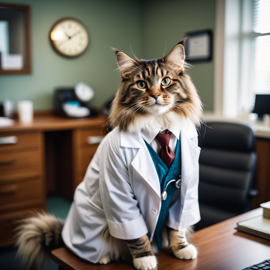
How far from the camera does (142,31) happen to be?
382 cm

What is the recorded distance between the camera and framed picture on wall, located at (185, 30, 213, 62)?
2984 millimetres

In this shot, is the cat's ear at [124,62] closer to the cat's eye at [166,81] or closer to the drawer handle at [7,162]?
the cat's eye at [166,81]

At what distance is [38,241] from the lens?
1.18 metres

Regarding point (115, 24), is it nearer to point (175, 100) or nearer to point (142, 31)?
point (142, 31)

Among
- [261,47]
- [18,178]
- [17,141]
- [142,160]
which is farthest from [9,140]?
[261,47]

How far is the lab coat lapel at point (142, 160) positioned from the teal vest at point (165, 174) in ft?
0.09

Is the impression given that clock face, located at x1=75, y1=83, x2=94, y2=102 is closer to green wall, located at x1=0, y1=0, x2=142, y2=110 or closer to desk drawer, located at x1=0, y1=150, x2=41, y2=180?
green wall, located at x1=0, y1=0, x2=142, y2=110

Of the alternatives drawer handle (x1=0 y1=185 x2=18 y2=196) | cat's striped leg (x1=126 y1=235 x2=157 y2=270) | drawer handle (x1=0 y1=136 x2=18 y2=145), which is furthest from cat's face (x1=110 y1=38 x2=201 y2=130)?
drawer handle (x1=0 y1=185 x2=18 y2=196)

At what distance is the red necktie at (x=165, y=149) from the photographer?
102cm

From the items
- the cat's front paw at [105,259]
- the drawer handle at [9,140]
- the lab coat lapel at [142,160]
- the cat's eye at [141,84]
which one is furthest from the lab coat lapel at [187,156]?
the drawer handle at [9,140]

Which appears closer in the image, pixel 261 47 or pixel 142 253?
pixel 142 253

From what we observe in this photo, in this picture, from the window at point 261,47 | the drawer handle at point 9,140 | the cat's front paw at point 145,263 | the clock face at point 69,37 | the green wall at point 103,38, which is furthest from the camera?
the clock face at point 69,37

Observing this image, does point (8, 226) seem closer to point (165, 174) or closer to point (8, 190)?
point (8, 190)

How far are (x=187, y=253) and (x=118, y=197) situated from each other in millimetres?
294
